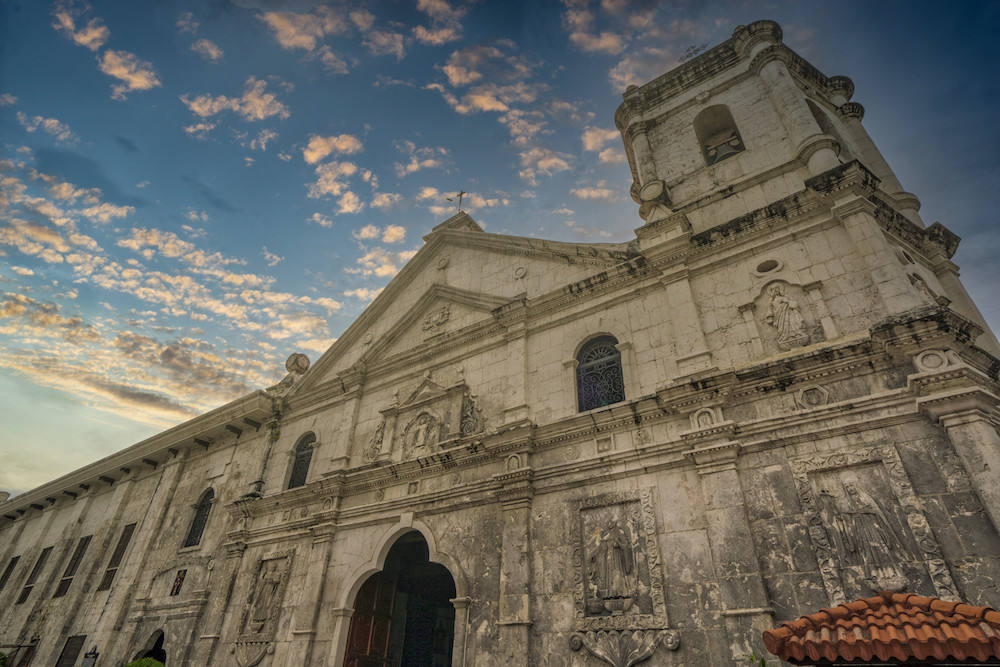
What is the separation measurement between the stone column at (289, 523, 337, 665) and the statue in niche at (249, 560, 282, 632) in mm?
1088

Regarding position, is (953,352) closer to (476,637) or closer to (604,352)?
(604,352)

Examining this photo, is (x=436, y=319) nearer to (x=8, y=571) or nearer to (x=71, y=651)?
(x=71, y=651)

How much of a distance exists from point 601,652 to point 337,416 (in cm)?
1024

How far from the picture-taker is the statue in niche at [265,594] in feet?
43.3

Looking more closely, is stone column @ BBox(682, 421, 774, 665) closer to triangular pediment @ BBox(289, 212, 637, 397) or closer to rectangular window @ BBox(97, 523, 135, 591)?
triangular pediment @ BBox(289, 212, 637, 397)

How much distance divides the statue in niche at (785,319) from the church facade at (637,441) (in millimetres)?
60

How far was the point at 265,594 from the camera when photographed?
1359 cm

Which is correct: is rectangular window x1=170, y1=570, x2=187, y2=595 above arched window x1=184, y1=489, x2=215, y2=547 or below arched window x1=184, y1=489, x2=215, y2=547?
below

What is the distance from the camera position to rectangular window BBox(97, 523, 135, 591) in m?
18.6

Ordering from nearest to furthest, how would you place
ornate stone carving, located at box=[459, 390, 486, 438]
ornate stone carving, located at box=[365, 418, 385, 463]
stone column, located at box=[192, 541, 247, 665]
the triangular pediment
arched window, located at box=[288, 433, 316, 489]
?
ornate stone carving, located at box=[459, 390, 486, 438] < the triangular pediment < stone column, located at box=[192, 541, 247, 665] < ornate stone carving, located at box=[365, 418, 385, 463] < arched window, located at box=[288, 433, 316, 489]

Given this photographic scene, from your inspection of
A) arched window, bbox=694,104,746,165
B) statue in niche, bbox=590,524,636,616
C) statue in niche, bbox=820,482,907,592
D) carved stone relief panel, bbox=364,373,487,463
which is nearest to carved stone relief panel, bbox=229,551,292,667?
carved stone relief panel, bbox=364,373,487,463

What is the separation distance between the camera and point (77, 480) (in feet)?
76.8

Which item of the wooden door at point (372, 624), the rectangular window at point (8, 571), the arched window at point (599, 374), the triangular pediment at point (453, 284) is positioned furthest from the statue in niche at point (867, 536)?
the rectangular window at point (8, 571)

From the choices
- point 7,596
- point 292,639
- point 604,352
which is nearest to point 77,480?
point 7,596
